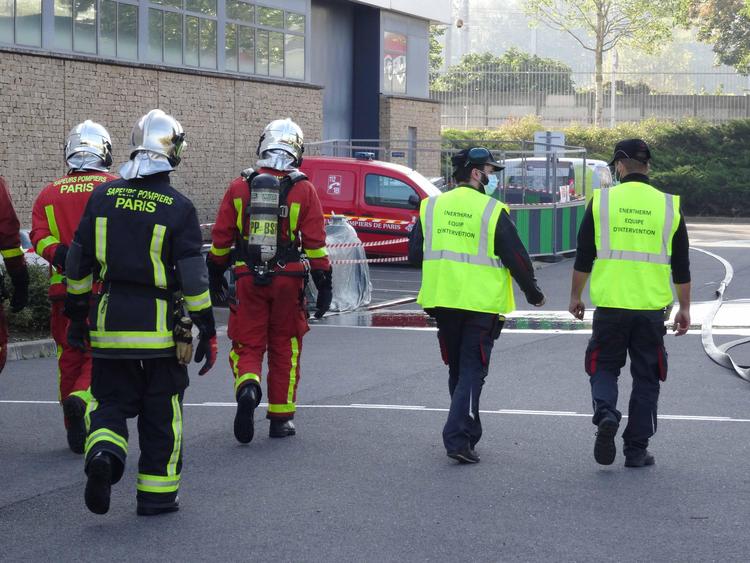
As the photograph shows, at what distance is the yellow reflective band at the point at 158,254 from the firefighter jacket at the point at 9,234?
67.3 inches

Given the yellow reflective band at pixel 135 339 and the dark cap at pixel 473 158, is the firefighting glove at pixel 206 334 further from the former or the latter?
the dark cap at pixel 473 158

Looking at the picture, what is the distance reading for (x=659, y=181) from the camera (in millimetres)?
46344

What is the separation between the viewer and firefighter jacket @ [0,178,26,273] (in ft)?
25.2

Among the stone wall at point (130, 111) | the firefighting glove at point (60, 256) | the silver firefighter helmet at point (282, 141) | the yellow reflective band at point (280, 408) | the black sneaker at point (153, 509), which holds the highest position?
the stone wall at point (130, 111)

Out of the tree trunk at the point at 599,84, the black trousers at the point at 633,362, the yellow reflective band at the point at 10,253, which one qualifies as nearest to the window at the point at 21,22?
the yellow reflective band at the point at 10,253

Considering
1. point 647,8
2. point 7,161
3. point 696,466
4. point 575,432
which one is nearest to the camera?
point 696,466

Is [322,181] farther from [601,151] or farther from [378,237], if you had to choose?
[601,151]

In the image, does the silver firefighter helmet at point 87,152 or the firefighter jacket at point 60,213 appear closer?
the firefighter jacket at point 60,213

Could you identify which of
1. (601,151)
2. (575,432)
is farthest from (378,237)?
(601,151)

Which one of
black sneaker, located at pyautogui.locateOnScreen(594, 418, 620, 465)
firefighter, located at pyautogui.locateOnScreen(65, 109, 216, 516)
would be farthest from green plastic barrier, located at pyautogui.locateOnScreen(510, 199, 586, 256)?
firefighter, located at pyautogui.locateOnScreen(65, 109, 216, 516)

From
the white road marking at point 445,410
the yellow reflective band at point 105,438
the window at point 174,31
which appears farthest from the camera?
the window at point 174,31

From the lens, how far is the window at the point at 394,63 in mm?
33562

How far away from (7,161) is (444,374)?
11.3 m

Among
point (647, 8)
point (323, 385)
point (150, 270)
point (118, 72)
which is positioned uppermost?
point (647, 8)
